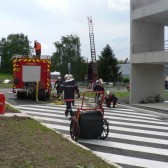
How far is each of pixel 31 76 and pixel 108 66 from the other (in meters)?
43.9

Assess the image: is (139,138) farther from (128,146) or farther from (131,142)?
(128,146)

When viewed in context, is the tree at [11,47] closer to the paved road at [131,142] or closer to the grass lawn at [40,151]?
the paved road at [131,142]

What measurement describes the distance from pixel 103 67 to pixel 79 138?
57.9m

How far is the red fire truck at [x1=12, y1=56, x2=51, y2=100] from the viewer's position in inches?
966

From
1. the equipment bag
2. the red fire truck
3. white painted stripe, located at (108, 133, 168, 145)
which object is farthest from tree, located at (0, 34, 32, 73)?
the equipment bag

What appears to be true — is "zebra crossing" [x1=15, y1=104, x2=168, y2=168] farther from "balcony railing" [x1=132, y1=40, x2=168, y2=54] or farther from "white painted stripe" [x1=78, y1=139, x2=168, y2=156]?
"balcony railing" [x1=132, y1=40, x2=168, y2=54]

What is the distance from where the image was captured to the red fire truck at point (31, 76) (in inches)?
966

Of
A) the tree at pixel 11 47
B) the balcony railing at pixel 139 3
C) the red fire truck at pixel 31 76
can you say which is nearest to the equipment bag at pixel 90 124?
the red fire truck at pixel 31 76

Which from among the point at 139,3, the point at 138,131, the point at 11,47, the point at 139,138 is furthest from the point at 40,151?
the point at 11,47

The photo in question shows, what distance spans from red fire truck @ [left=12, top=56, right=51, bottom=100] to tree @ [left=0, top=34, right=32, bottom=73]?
98607 millimetres

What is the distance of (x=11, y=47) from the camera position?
12600 cm

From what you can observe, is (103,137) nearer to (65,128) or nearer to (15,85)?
(65,128)

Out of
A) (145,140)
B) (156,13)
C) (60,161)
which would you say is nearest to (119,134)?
(145,140)

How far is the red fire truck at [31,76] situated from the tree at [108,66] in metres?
42.6
